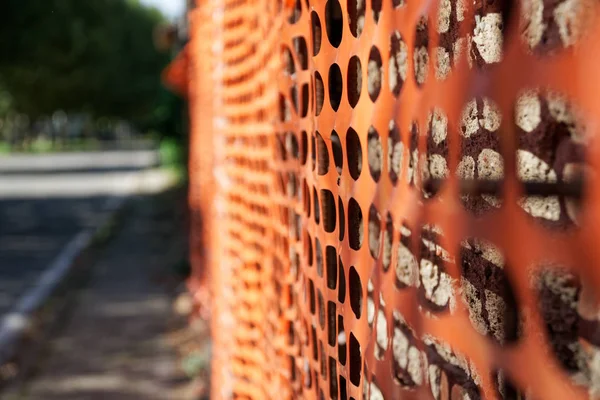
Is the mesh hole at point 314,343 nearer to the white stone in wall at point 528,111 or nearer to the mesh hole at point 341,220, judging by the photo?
the mesh hole at point 341,220

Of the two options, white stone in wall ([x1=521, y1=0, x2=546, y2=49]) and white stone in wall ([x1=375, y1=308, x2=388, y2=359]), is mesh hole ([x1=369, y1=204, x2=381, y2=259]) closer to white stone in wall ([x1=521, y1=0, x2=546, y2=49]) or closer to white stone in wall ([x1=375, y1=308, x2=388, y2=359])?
white stone in wall ([x1=375, y1=308, x2=388, y2=359])

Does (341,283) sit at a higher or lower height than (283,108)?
lower

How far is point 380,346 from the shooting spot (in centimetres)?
209

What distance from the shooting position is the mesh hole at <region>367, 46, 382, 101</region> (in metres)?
2.13

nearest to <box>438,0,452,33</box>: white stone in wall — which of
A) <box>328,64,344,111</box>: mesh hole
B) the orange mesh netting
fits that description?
the orange mesh netting

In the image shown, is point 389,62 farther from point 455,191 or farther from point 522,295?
point 522,295

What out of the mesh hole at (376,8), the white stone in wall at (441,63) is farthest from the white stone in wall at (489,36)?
the mesh hole at (376,8)

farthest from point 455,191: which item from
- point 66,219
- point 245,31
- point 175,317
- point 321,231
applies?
point 66,219

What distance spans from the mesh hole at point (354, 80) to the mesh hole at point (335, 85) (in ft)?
0.37

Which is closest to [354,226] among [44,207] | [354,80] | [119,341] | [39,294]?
[354,80]

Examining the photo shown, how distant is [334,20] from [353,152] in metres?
0.48

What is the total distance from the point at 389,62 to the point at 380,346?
70cm

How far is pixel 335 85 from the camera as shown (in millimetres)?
2359

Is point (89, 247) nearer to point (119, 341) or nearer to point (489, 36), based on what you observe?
point (119, 341)
